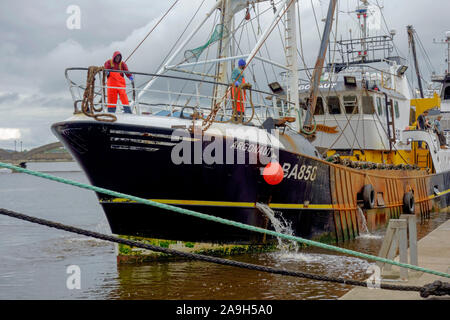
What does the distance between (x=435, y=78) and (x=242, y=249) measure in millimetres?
29979

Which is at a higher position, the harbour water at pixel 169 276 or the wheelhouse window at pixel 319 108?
the wheelhouse window at pixel 319 108

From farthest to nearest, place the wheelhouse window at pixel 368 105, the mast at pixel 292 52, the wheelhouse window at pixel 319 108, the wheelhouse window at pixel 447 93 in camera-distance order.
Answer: the wheelhouse window at pixel 447 93 → the wheelhouse window at pixel 319 108 → the wheelhouse window at pixel 368 105 → the mast at pixel 292 52

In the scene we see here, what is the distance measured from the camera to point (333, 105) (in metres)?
16.9

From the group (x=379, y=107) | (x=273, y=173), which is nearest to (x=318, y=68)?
(x=379, y=107)

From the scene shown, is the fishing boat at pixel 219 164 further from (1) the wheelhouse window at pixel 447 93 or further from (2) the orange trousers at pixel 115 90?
(1) the wheelhouse window at pixel 447 93

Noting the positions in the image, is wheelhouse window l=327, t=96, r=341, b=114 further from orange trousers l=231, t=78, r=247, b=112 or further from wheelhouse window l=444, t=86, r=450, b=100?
wheelhouse window l=444, t=86, r=450, b=100

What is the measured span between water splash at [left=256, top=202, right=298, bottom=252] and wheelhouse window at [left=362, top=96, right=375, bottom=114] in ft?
22.0

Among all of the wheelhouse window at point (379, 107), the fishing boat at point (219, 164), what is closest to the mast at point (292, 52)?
the fishing boat at point (219, 164)

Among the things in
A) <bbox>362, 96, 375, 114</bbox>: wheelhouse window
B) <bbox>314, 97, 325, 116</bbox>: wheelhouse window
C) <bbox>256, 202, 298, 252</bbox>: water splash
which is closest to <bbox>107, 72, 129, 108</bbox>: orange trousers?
<bbox>256, 202, 298, 252</bbox>: water splash

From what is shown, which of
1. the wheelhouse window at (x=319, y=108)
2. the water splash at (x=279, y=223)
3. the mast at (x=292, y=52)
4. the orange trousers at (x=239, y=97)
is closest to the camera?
the orange trousers at (x=239, y=97)

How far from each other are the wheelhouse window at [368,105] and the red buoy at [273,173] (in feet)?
23.7

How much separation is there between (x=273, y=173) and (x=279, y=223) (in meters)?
1.22

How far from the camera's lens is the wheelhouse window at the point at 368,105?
1659 cm

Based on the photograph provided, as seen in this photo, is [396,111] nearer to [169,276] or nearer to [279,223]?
[279,223]
